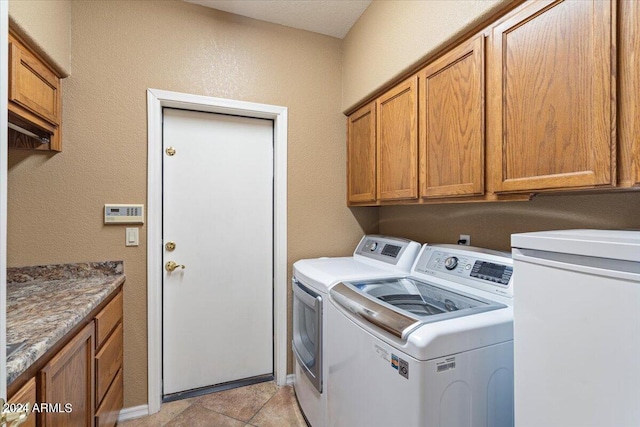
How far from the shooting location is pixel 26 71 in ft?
4.51

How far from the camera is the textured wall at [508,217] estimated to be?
3.61 feet

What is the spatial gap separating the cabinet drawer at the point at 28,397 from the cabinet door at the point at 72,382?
0.10ft

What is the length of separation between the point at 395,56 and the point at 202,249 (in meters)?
1.82

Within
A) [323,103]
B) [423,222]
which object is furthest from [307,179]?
[423,222]

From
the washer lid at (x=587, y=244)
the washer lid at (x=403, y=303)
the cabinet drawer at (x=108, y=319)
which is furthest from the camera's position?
the cabinet drawer at (x=108, y=319)

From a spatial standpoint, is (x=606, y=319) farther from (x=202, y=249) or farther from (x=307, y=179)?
(x=202, y=249)

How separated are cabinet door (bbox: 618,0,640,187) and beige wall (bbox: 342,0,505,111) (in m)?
0.45

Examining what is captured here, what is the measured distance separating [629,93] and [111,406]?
2.58m

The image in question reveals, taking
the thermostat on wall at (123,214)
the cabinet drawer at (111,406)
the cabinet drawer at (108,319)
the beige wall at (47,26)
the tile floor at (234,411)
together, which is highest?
the beige wall at (47,26)

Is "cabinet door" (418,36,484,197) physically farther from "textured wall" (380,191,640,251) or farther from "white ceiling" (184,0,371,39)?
"white ceiling" (184,0,371,39)

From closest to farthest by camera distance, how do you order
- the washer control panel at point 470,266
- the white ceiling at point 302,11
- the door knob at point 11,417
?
the door knob at point 11,417, the washer control panel at point 470,266, the white ceiling at point 302,11

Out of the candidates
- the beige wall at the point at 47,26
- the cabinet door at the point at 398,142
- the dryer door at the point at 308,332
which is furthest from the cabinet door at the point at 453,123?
the beige wall at the point at 47,26

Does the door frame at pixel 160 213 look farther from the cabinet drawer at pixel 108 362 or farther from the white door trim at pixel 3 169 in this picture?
the white door trim at pixel 3 169

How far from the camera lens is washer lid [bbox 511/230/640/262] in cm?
64
